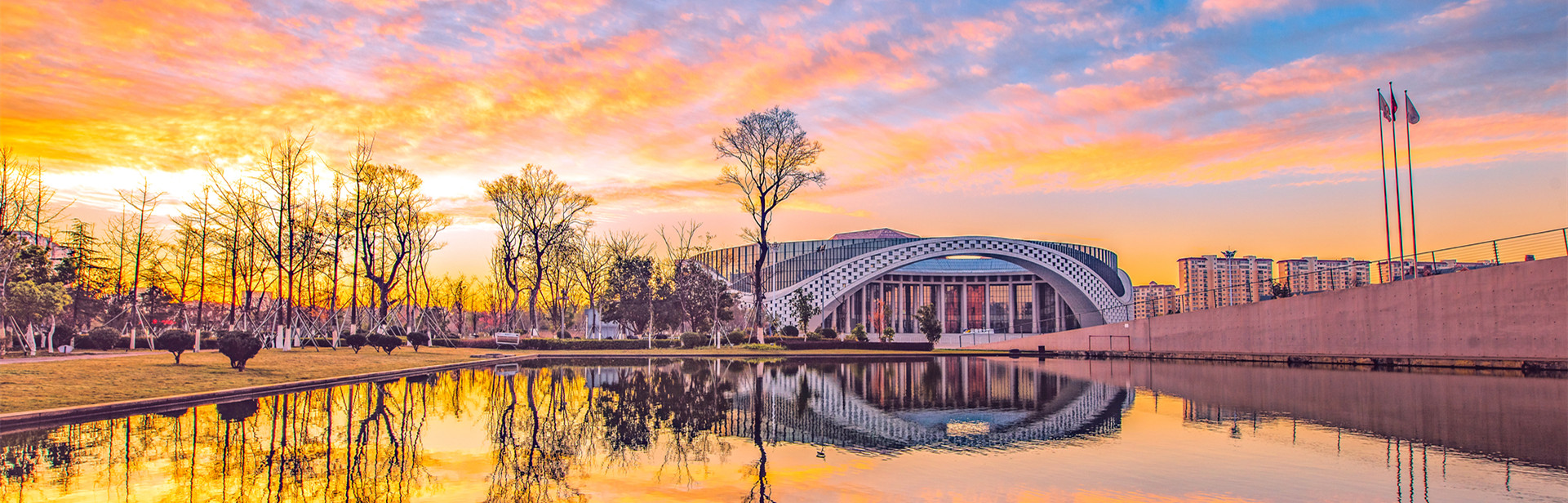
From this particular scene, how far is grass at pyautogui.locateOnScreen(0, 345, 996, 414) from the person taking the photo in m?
14.1

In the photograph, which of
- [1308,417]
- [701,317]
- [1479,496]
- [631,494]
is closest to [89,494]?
[631,494]

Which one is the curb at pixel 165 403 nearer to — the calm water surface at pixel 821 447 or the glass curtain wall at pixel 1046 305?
the calm water surface at pixel 821 447

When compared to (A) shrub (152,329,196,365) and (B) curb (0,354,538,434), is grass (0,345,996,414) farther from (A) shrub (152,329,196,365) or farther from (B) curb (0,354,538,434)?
(A) shrub (152,329,196,365)

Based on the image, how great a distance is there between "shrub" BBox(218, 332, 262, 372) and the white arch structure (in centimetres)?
6173

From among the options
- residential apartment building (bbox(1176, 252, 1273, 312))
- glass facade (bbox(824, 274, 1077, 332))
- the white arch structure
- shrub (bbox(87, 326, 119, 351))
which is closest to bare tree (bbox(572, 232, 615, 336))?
the white arch structure

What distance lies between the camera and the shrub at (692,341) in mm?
45816

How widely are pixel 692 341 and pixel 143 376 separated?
29.8 meters

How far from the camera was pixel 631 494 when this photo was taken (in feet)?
24.3

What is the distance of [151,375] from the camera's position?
17828 millimetres

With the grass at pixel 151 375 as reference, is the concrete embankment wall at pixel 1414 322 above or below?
above

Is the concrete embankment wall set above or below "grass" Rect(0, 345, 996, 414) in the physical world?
above

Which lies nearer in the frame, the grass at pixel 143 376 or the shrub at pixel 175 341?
the grass at pixel 143 376

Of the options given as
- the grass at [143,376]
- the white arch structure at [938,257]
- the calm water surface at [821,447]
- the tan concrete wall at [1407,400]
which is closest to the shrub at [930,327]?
the white arch structure at [938,257]

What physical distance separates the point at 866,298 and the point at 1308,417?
3480 inches
